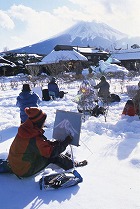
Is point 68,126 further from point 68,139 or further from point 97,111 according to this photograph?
point 97,111

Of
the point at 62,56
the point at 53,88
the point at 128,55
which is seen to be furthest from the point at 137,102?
the point at 128,55

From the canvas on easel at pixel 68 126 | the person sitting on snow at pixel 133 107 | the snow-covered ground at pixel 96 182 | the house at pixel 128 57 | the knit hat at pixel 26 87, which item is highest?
the house at pixel 128 57

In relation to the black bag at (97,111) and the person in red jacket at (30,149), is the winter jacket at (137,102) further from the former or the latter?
the person in red jacket at (30,149)

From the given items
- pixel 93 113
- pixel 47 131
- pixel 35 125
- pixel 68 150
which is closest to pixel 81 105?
pixel 93 113

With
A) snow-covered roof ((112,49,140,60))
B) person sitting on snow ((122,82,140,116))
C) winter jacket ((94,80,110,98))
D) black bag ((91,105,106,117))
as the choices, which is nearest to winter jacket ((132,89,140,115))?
person sitting on snow ((122,82,140,116))

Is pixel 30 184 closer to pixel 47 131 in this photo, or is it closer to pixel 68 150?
pixel 68 150

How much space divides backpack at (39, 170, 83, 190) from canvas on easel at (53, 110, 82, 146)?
522 millimetres

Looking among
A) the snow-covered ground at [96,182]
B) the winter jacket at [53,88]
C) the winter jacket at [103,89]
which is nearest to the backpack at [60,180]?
the snow-covered ground at [96,182]

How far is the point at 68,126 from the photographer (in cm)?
424

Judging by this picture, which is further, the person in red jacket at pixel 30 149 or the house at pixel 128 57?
the house at pixel 128 57

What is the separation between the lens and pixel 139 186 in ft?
11.8

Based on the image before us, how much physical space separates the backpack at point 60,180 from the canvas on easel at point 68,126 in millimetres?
522

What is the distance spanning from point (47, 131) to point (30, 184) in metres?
2.61

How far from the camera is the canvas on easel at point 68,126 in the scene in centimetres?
420
